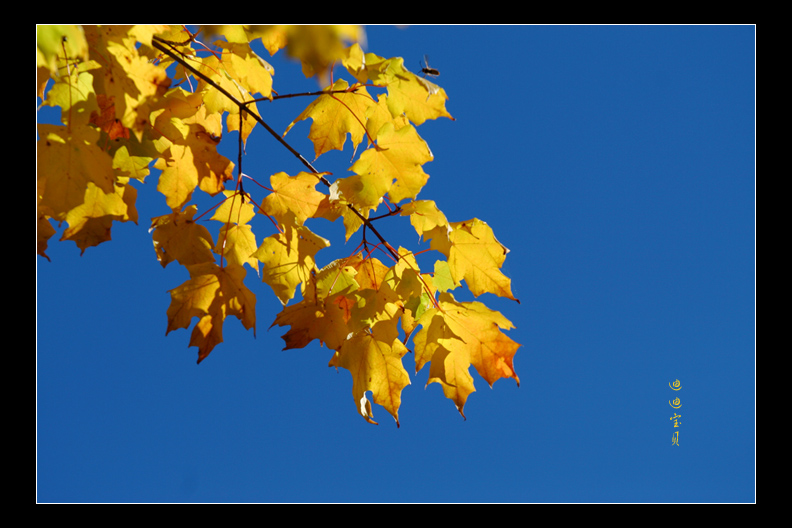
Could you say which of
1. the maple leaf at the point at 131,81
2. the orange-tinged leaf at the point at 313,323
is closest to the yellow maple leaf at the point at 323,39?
the maple leaf at the point at 131,81

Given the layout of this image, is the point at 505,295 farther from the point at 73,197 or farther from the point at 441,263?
the point at 73,197

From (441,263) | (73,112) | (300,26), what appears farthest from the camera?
(441,263)

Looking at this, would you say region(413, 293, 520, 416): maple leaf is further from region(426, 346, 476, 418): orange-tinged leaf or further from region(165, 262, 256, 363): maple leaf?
region(165, 262, 256, 363): maple leaf

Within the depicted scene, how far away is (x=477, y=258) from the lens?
139cm

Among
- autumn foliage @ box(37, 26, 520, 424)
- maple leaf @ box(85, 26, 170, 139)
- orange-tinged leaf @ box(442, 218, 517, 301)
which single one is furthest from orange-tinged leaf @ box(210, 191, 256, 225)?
orange-tinged leaf @ box(442, 218, 517, 301)

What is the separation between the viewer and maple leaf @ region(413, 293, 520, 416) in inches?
53.5

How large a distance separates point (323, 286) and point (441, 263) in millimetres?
334

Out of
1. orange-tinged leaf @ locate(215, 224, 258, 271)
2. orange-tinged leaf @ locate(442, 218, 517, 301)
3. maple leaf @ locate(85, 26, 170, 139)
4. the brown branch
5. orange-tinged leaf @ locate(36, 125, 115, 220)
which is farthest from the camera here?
orange-tinged leaf @ locate(215, 224, 258, 271)

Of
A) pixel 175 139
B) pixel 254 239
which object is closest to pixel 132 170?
pixel 175 139

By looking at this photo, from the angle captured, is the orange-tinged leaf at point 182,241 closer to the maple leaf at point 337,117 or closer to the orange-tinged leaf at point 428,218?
the maple leaf at point 337,117

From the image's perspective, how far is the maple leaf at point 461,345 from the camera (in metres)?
1.36

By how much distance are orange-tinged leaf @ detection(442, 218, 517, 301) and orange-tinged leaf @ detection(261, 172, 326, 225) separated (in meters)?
0.40

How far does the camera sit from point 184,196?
55.3 inches

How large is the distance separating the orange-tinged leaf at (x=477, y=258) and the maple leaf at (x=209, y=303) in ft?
1.86
